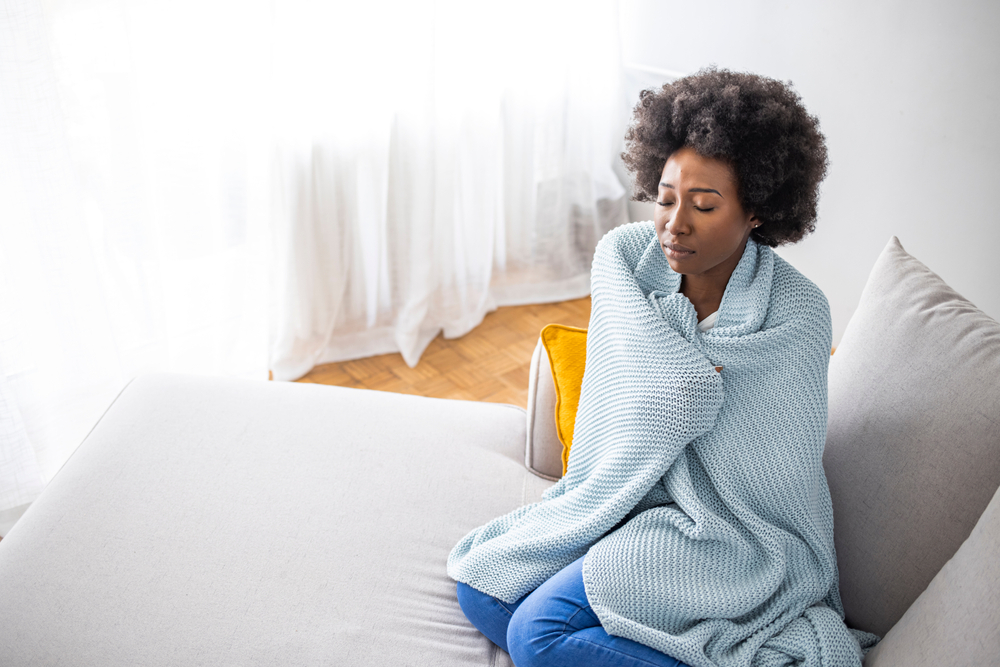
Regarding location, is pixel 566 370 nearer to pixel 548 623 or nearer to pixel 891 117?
pixel 548 623

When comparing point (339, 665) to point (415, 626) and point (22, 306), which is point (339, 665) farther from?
point (22, 306)

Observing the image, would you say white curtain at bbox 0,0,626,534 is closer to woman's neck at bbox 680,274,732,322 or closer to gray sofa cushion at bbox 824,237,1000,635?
woman's neck at bbox 680,274,732,322

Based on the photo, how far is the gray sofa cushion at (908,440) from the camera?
104 cm

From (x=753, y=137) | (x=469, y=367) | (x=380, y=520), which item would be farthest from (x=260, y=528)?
(x=469, y=367)

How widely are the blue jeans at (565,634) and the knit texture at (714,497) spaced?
0.02 metres

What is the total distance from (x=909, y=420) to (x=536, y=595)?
1.80 ft

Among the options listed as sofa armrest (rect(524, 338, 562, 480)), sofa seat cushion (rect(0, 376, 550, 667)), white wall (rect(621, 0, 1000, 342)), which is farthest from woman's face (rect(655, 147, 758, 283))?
white wall (rect(621, 0, 1000, 342))

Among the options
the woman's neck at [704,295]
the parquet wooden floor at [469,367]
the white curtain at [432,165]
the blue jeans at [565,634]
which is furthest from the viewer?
the parquet wooden floor at [469,367]

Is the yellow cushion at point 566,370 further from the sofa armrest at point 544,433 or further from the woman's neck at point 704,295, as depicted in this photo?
the woman's neck at point 704,295

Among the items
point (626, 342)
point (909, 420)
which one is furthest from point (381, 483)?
point (909, 420)

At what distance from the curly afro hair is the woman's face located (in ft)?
0.06

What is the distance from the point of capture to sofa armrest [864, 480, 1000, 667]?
0.86 m

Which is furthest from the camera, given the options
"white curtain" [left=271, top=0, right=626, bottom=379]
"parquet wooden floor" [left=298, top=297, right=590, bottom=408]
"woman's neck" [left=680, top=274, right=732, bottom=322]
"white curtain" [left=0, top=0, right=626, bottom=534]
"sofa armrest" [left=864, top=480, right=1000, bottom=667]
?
"parquet wooden floor" [left=298, top=297, right=590, bottom=408]

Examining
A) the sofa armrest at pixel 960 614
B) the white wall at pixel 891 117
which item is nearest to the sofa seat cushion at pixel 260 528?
the sofa armrest at pixel 960 614
